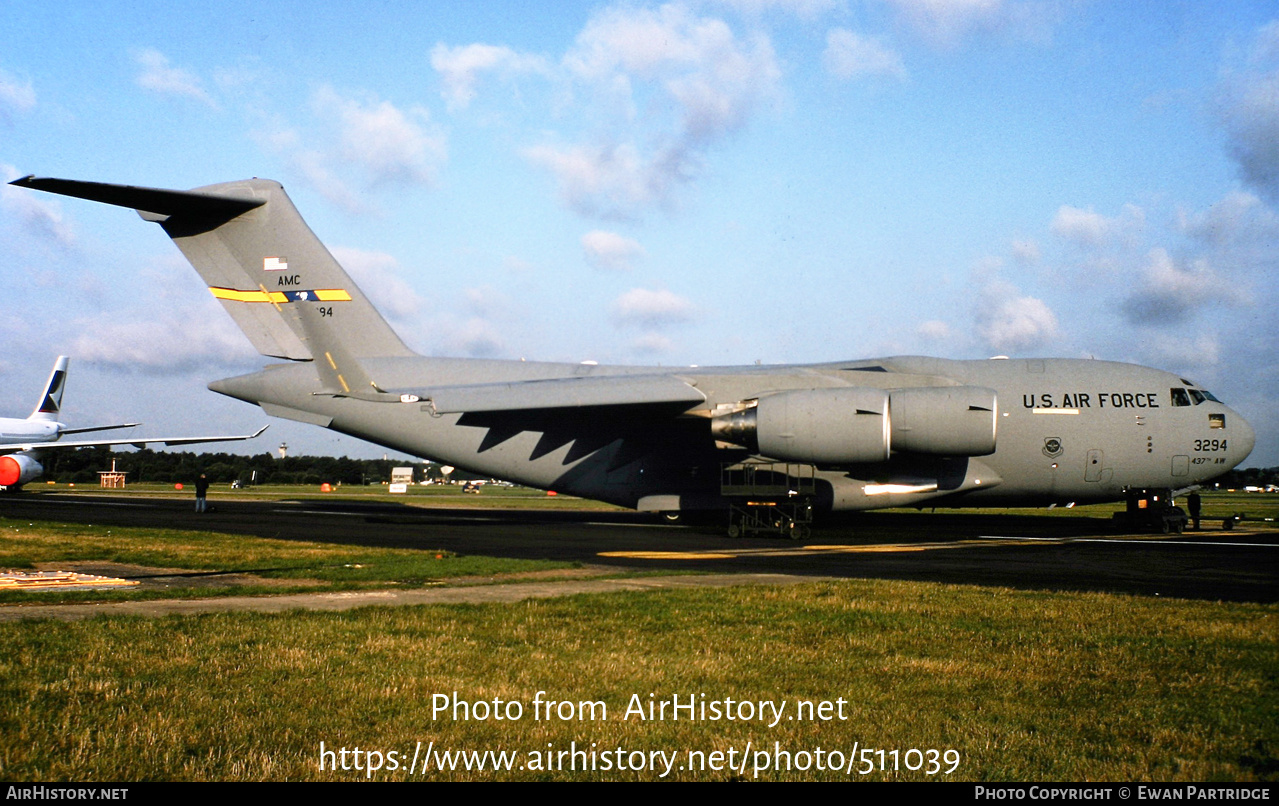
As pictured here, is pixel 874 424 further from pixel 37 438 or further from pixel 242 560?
pixel 37 438

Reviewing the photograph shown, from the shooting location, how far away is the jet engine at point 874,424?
19.1 m

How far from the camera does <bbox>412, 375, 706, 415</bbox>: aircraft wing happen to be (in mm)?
20062

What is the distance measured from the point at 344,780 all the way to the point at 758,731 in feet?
7.08

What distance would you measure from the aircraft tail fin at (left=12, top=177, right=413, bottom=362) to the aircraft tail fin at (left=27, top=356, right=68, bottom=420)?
33849mm

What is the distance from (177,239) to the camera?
22.7m

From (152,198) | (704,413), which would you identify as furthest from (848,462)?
(152,198)

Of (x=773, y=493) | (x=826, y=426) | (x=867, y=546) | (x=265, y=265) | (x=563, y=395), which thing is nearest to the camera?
(x=867, y=546)

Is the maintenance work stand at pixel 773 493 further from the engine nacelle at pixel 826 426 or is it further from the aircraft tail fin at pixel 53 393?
the aircraft tail fin at pixel 53 393

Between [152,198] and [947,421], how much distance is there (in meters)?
18.1

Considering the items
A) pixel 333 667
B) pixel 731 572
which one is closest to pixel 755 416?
pixel 731 572

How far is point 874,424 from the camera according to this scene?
755 inches

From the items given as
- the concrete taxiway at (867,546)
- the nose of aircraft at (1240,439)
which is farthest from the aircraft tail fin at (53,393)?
the nose of aircraft at (1240,439)
